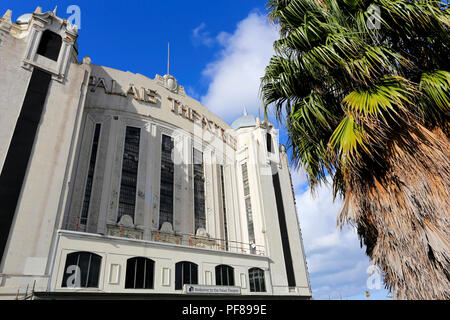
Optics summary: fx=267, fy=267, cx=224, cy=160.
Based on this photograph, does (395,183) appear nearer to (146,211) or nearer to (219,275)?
(219,275)

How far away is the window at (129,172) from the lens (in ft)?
87.0

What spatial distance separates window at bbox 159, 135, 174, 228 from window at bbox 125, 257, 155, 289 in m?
6.99

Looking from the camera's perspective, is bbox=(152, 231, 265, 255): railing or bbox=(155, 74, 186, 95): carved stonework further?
bbox=(155, 74, 186, 95): carved stonework

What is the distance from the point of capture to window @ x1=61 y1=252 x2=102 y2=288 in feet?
56.8

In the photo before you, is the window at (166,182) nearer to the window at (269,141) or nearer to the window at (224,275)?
the window at (224,275)

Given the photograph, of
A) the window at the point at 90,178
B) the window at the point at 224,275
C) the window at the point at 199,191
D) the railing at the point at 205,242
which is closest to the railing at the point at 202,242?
the railing at the point at 205,242

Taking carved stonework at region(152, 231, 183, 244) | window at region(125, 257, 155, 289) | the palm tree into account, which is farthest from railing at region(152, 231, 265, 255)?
the palm tree

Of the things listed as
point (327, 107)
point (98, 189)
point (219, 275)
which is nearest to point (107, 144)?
point (98, 189)

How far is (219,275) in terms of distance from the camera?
2370cm

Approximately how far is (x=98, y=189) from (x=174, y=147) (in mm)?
10084

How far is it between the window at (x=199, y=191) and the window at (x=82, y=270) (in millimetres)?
12544

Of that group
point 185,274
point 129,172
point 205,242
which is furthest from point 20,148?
point 205,242

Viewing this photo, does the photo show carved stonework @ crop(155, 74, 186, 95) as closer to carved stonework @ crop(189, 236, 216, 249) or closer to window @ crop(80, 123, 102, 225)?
window @ crop(80, 123, 102, 225)

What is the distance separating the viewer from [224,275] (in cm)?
2406
